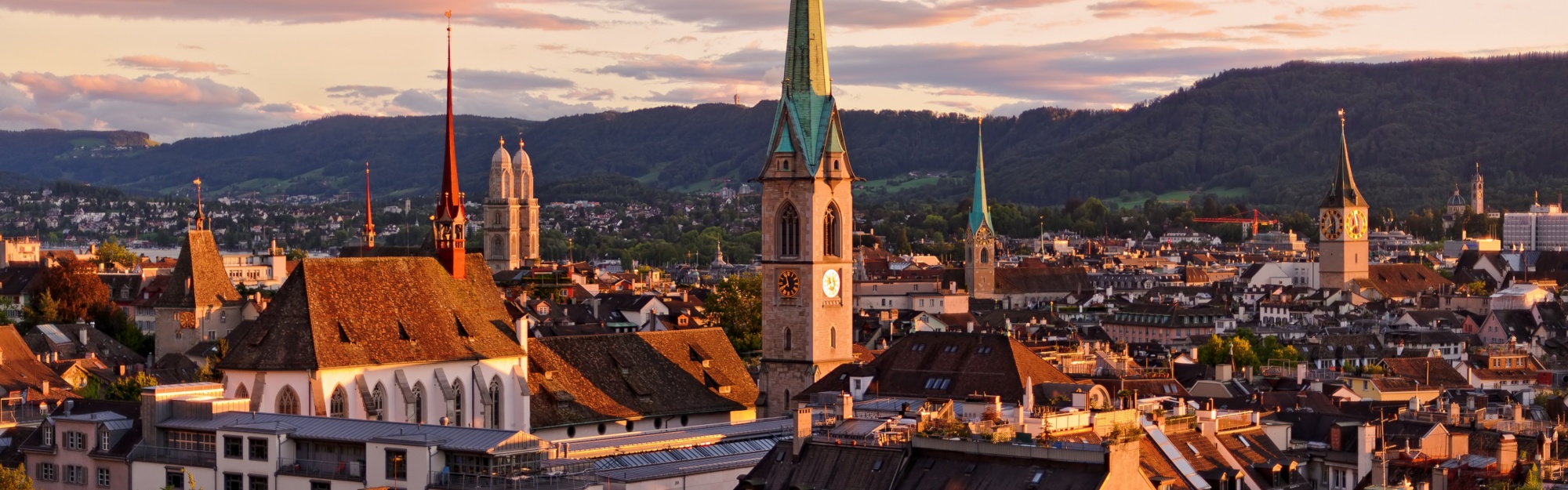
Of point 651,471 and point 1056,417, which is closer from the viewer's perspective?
point 1056,417

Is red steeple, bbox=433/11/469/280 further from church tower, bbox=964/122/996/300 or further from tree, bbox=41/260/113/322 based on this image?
church tower, bbox=964/122/996/300

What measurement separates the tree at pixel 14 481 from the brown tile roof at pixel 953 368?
86.8 feet

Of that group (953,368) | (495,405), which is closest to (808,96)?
(953,368)

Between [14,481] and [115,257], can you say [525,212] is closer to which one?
[115,257]

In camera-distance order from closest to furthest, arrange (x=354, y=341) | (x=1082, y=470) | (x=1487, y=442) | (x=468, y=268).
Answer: (x=1082, y=470) → (x=1487, y=442) → (x=354, y=341) → (x=468, y=268)

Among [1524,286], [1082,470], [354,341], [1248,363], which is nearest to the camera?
[1082,470]

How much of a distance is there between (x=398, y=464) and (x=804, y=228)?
2771 cm

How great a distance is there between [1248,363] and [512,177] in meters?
88.3

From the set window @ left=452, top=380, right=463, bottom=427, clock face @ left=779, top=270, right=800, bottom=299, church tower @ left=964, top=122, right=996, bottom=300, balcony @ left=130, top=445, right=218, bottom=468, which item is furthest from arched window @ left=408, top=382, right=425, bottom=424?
church tower @ left=964, top=122, right=996, bottom=300

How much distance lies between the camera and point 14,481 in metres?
49.6

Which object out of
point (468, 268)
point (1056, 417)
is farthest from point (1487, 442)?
point (468, 268)

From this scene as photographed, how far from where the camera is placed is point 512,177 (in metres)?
188

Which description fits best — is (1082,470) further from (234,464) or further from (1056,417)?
(234,464)

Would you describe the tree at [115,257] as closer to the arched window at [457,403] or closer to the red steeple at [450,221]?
the red steeple at [450,221]
